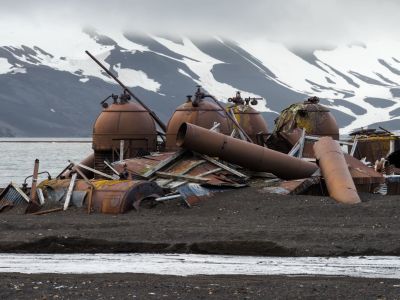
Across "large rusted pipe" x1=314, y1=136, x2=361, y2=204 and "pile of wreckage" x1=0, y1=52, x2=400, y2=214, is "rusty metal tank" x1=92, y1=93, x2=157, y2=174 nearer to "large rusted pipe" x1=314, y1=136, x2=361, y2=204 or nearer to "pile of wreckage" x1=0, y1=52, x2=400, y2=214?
"pile of wreckage" x1=0, y1=52, x2=400, y2=214

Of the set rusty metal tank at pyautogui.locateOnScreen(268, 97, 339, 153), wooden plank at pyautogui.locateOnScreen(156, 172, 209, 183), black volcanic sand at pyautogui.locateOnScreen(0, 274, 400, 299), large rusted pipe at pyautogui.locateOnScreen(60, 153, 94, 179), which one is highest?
rusty metal tank at pyautogui.locateOnScreen(268, 97, 339, 153)

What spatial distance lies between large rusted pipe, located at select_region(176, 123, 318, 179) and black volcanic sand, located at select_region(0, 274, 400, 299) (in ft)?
44.9

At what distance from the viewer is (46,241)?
18891 millimetres

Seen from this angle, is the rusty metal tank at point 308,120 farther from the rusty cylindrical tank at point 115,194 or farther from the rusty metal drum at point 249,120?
the rusty cylindrical tank at point 115,194

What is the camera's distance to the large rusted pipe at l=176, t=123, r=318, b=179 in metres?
28.0

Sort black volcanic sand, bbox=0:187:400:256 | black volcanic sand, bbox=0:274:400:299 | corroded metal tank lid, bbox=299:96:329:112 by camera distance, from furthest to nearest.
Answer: corroded metal tank lid, bbox=299:96:329:112, black volcanic sand, bbox=0:187:400:256, black volcanic sand, bbox=0:274:400:299

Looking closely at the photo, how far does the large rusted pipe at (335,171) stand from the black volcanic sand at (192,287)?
1187 cm

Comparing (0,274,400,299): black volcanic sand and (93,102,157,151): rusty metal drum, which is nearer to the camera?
(0,274,400,299): black volcanic sand

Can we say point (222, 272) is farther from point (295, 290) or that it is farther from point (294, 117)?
point (294, 117)

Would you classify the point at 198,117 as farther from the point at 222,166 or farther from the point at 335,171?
the point at 335,171

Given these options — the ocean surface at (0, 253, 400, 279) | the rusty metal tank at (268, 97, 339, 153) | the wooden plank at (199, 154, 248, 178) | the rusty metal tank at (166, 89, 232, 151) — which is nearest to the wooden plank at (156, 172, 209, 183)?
the wooden plank at (199, 154, 248, 178)

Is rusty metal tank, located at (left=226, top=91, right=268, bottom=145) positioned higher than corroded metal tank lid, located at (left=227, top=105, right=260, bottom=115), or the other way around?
corroded metal tank lid, located at (left=227, top=105, right=260, bottom=115)

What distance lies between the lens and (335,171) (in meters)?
27.3

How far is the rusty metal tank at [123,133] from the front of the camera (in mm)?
34219
